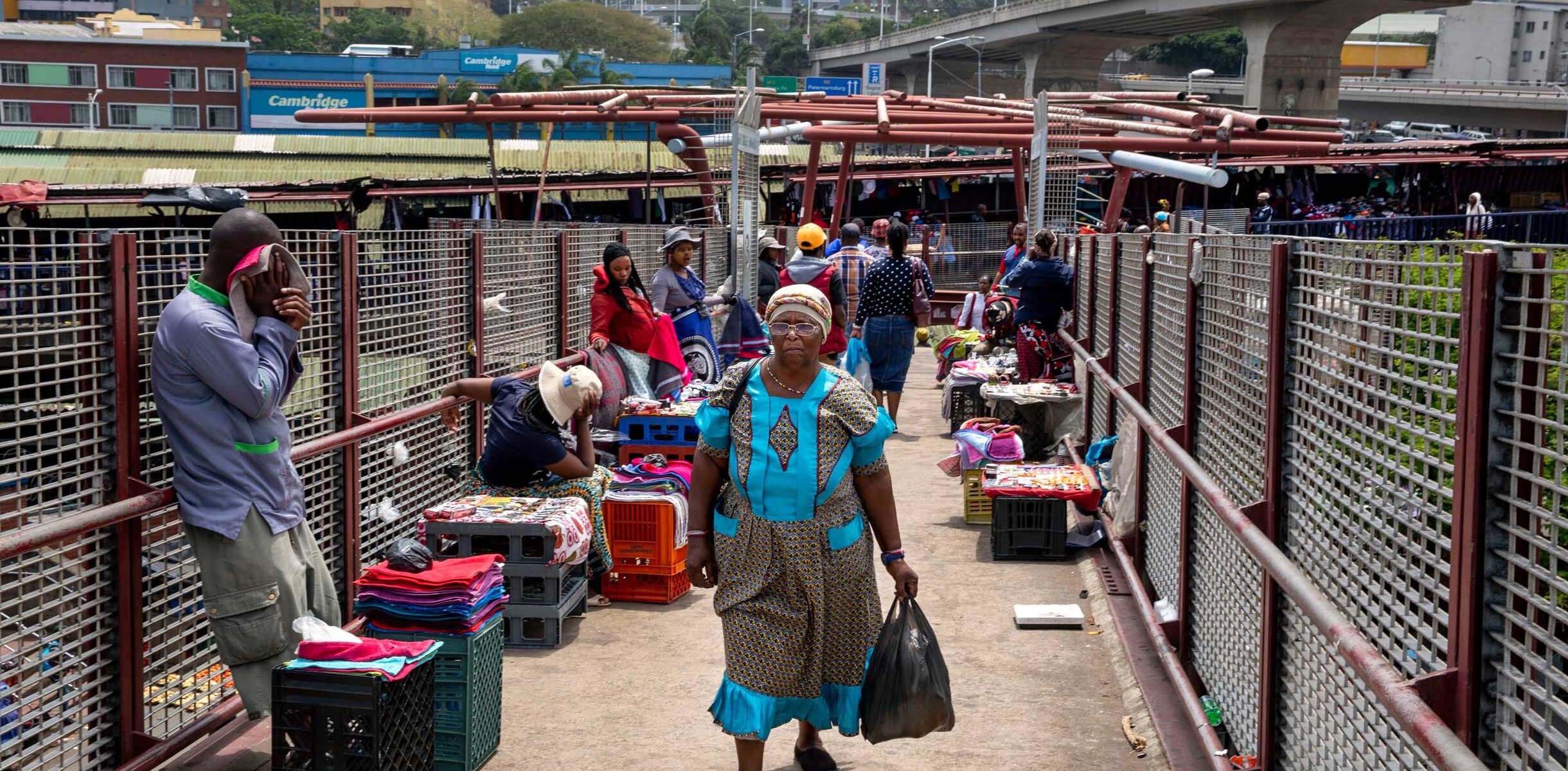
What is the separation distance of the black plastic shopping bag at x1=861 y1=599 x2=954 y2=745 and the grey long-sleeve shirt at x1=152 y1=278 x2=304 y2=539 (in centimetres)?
219

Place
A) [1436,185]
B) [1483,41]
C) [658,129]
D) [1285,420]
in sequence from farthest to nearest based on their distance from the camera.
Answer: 1. [1483,41]
2. [1436,185]
3. [658,129]
4. [1285,420]

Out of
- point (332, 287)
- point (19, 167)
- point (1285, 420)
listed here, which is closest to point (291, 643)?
point (332, 287)

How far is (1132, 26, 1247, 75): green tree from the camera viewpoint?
147m

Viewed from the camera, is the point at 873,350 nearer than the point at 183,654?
No

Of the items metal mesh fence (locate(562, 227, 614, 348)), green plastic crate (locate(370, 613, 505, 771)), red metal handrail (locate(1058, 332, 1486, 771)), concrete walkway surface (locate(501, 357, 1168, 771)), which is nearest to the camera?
red metal handrail (locate(1058, 332, 1486, 771))

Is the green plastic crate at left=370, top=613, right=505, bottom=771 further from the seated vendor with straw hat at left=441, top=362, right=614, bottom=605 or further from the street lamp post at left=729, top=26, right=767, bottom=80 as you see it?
the street lamp post at left=729, top=26, right=767, bottom=80

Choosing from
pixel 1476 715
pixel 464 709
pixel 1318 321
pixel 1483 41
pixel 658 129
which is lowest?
pixel 464 709

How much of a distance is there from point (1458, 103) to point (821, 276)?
248 feet

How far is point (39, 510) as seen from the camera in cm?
453

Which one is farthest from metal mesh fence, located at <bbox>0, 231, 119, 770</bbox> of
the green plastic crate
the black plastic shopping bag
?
the black plastic shopping bag

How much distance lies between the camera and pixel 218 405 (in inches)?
190

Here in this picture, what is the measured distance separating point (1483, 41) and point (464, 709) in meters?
128

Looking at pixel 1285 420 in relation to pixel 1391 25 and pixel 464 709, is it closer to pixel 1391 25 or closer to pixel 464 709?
pixel 464 709

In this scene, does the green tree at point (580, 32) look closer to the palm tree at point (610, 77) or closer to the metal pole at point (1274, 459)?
the palm tree at point (610, 77)
